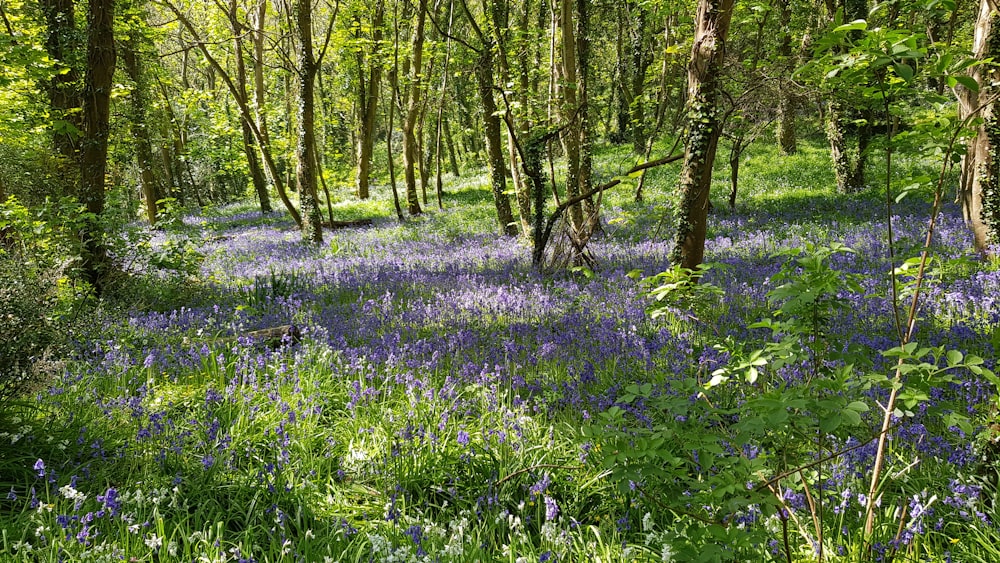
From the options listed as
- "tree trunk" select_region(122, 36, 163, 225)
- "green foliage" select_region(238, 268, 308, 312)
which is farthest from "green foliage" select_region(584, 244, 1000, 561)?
"tree trunk" select_region(122, 36, 163, 225)

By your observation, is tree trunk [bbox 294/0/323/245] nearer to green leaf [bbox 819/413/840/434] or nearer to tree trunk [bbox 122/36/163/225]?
tree trunk [bbox 122/36/163/225]

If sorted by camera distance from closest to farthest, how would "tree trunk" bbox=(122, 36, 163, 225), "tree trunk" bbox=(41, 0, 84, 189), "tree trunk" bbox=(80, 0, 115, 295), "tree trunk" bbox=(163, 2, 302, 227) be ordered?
"tree trunk" bbox=(80, 0, 115, 295), "tree trunk" bbox=(41, 0, 84, 189), "tree trunk" bbox=(163, 2, 302, 227), "tree trunk" bbox=(122, 36, 163, 225)

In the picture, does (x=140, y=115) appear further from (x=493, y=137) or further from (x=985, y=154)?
(x=985, y=154)

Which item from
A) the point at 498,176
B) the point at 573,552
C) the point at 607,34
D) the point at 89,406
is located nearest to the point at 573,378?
the point at 573,552

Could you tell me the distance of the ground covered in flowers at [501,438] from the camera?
7.84 feet

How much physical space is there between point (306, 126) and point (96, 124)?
202 inches

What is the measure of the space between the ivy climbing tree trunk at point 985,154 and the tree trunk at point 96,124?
12.0m

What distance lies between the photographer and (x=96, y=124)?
26.2ft

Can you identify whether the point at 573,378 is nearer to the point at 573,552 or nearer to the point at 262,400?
the point at 573,552

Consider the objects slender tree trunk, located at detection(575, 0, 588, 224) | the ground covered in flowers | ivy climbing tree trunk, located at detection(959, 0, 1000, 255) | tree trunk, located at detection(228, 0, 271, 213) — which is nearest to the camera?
the ground covered in flowers

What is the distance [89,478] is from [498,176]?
10.0 meters

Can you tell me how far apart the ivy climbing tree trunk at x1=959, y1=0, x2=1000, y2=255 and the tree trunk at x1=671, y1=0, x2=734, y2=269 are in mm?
4015

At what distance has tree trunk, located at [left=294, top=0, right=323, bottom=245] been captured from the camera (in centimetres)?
1205

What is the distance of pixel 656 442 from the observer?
6.60 ft
